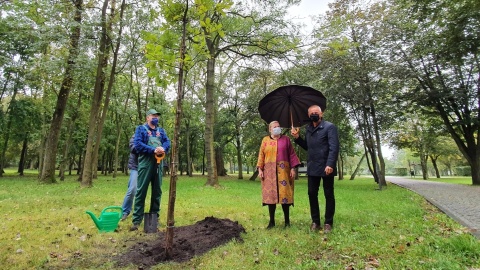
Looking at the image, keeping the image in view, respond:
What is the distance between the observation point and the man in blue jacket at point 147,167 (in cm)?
497

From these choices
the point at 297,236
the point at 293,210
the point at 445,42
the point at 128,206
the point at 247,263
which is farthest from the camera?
the point at 445,42

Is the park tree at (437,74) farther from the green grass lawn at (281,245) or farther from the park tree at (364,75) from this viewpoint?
the green grass lawn at (281,245)

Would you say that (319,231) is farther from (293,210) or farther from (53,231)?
(53,231)

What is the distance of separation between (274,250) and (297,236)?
0.77 metres

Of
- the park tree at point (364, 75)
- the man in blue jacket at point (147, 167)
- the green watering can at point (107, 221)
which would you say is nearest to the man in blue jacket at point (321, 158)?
the man in blue jacket at point (147, 167)

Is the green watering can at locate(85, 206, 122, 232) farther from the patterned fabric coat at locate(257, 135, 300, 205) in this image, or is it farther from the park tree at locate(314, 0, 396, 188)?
the park tree at locate(314, 0, 396, 188)

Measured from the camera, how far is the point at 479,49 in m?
11.9

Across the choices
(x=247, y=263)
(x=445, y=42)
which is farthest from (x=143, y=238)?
(x=445, y=42)

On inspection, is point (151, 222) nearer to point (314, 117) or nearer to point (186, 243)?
point (186, 243)

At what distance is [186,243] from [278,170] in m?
1.99

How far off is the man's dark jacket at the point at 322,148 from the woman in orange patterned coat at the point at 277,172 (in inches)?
12.9

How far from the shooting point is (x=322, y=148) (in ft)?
15.7

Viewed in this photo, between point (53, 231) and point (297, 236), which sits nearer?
point (297, 236)

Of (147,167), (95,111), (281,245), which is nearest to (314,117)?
(281,245)
